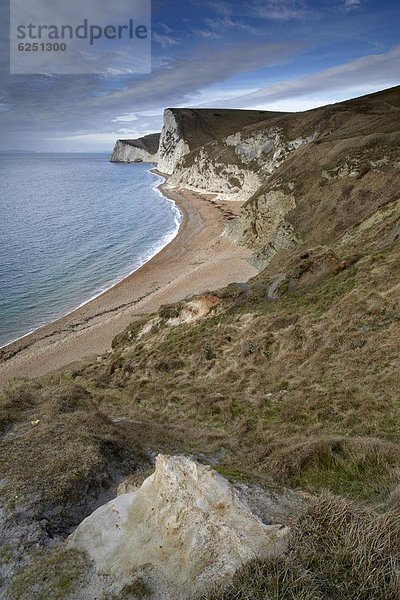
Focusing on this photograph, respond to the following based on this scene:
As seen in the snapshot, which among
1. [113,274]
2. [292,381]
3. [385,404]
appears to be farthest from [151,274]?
[385,404]

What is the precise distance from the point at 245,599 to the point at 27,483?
5051mm

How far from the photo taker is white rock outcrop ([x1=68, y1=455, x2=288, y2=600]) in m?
4.27

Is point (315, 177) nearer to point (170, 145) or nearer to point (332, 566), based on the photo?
point (332, 566)

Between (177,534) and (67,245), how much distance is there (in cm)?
5671

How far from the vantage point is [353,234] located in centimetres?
2700

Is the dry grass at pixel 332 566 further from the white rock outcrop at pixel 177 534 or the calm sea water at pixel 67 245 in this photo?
the calm sea water at pixel 67 245

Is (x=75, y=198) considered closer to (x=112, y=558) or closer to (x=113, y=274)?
(x=113, y=274)

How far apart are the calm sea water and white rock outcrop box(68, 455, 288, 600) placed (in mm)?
30168

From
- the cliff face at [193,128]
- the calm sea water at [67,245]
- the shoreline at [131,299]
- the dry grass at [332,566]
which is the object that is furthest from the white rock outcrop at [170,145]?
the dry grass at [332,566]

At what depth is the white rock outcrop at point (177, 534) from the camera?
4.27 metres

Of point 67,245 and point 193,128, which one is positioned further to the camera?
point 193,128

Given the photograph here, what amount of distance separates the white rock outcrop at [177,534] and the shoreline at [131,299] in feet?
71.2

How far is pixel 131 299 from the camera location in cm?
3866

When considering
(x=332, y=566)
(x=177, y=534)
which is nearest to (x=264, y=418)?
(x=177, y=534)
